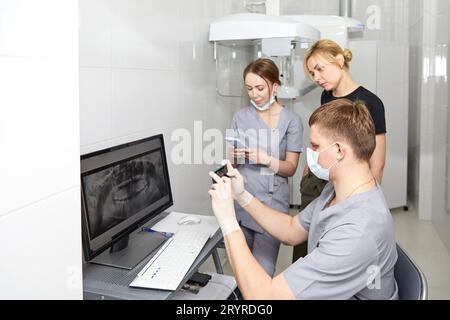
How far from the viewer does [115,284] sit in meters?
1.34

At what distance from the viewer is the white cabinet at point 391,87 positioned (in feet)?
13.0

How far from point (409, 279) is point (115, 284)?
81 cm

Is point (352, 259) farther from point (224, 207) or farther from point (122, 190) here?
point (122, 190)

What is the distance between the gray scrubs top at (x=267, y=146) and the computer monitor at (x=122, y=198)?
0.46m

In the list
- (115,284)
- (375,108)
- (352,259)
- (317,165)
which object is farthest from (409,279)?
(375,108)

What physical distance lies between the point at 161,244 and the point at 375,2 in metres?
3.39

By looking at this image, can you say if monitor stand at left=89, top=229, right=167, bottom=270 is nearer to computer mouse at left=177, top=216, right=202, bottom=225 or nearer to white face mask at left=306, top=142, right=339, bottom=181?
computer mouse at left=177, top=216, right=202, bottom=225

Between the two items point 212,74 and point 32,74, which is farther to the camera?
point 212,74

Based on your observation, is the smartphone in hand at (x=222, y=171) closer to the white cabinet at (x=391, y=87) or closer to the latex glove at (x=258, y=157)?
the latex glove at (x=258, y=157)

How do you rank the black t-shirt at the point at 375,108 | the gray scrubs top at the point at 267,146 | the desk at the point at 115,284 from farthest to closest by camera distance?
the gray scrubs top at the point at 267,146 → the black t-shirt at the point at 375,108 → the desk at the point at 115,284

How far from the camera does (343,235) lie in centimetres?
117

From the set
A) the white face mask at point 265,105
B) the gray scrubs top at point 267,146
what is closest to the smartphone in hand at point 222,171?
the gray scrubs top at point 267,146
